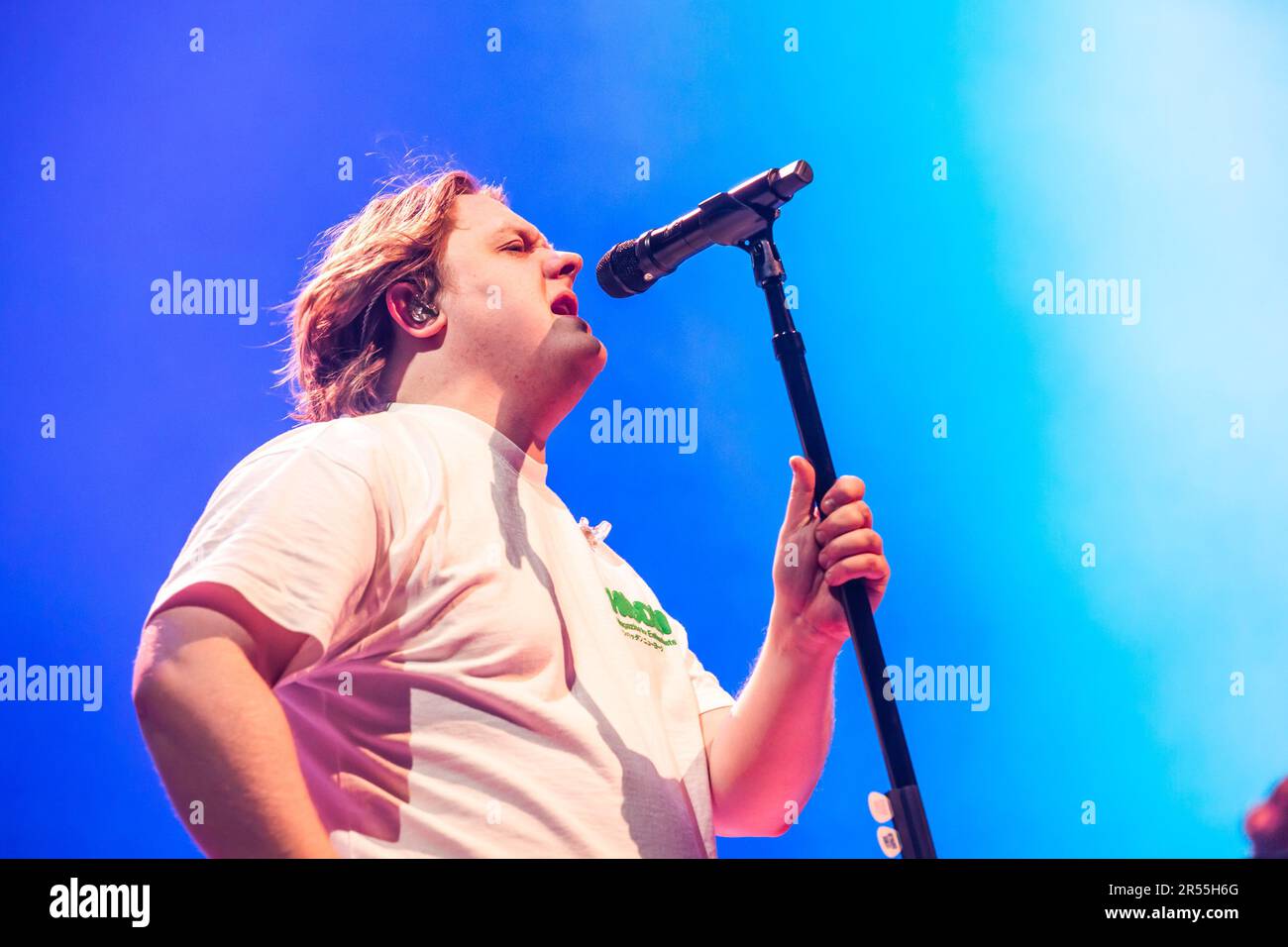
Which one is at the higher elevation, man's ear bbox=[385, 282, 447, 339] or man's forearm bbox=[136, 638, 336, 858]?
man's ear bbox=[385, 282, 447, 339]

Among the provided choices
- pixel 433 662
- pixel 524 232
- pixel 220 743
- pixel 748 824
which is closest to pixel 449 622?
pixel 433 662

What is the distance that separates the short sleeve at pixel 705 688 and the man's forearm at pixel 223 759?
77 cm

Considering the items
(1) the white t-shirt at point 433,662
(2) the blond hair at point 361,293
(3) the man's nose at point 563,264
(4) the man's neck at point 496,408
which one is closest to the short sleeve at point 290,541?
(1) the white t-shirt at point 433,662

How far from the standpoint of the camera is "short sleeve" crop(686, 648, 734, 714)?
172 cm

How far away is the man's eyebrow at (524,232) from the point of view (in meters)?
1.84

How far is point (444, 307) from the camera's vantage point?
5.75 ft

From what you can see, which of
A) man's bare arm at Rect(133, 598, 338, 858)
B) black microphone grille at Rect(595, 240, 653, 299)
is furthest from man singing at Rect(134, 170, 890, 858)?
black microphone grille at Rect(595, 240, 653, 299)

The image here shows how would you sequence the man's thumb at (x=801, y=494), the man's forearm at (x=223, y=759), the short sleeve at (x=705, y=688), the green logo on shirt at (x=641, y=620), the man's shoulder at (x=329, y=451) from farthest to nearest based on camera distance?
the short sleeve at (x=705, y=688)
the green logo on shirt at (x=641, y=620)
the man's thumb at (x=801, y=494)
the man's shoulder at (x=329, y=451)
the man's forearm at (x=223, y=759)

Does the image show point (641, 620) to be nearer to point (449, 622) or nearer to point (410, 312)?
point (449, 622)

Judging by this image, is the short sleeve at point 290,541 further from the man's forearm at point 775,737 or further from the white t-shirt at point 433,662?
the man's forearm at point 775,737

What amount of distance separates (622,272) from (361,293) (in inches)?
20.6

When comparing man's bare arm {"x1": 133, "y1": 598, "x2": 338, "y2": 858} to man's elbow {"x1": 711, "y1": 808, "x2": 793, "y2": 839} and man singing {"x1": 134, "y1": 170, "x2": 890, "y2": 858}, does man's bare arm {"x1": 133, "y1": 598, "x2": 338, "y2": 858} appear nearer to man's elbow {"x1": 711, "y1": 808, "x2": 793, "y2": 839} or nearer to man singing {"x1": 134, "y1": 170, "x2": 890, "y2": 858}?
man singing {"x1": 134, "y1": 170, "x2": 890, "y2": 858}

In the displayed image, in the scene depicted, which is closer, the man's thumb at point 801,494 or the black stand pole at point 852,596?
the black stand pole at point 852,596

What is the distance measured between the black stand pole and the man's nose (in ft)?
1.58
